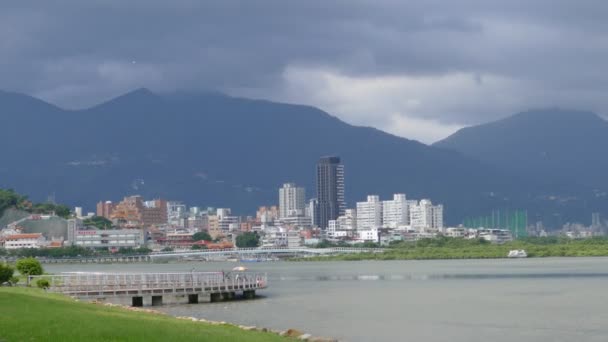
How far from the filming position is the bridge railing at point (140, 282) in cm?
6488

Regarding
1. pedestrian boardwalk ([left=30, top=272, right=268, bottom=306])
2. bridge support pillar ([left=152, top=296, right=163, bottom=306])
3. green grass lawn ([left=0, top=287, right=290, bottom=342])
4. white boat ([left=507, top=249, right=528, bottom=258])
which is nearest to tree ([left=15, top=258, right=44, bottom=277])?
pedestrian boardwalk ([left=30, top=272, right=268, bottom=306])

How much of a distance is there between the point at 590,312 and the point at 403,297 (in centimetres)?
1947

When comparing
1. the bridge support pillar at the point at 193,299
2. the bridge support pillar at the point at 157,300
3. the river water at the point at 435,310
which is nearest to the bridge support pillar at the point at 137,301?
the bridge support pillar at the point at 157,300

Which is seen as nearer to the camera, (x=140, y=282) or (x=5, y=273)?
(x=5, y=273)

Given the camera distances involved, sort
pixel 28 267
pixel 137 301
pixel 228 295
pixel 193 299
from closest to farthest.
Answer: pixel 28 267, pixel 137 301, pixel 193 299, pixel 228 295

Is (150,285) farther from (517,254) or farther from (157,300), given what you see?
(517,254)

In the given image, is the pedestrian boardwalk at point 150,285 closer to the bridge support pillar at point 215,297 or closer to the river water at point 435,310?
the bridge support pillar at point 215,297

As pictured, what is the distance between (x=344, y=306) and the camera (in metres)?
65.5

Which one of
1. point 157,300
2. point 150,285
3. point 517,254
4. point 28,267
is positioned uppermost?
point 28,267

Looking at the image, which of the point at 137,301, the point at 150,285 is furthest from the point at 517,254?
the point at 137,301

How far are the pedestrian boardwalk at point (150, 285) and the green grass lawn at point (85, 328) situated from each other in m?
27.7

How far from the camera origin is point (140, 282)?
222 feet

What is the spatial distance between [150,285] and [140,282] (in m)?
0.87

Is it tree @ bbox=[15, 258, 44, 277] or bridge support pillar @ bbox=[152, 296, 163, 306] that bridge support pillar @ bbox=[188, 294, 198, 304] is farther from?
tree @ bbox=[15, 258, 44, 277]
